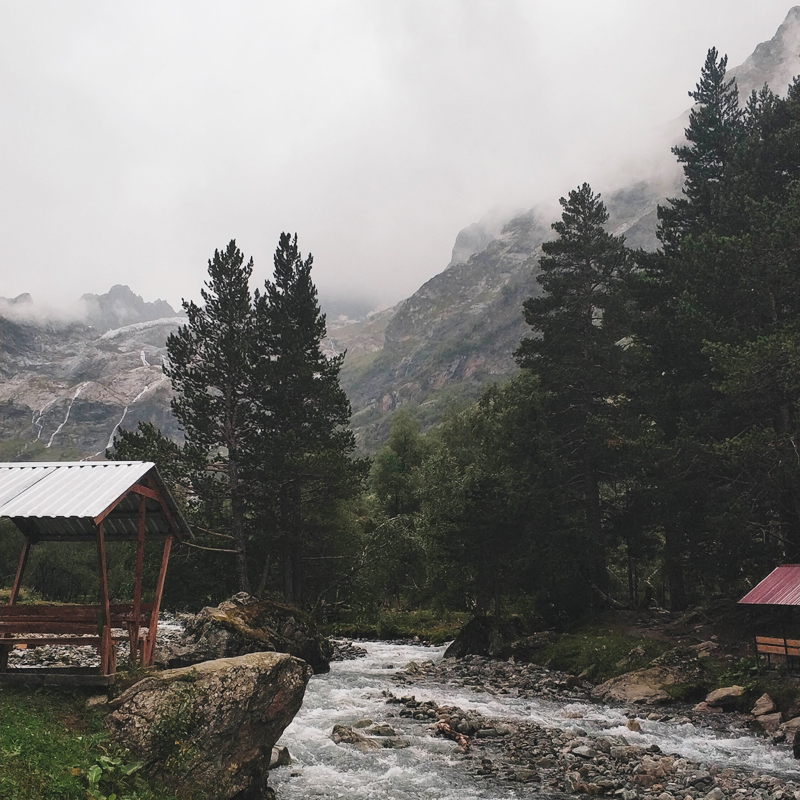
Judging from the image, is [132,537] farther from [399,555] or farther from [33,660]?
[399,555]

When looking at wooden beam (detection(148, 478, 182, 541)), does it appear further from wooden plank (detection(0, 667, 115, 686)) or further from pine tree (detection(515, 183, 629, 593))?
pine tree (detection(515, 183, 629, 593))

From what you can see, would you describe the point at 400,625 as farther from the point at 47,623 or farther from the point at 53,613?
the point at 47,623

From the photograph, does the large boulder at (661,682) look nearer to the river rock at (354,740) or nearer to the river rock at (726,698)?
the river rock at (726,698)

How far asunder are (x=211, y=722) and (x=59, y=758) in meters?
2.62

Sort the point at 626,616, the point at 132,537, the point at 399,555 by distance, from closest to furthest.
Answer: the point at 132,537 → the point at 626,616 → the point at 399,555

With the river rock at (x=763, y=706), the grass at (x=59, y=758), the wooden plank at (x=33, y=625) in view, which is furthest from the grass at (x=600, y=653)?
the grass at (x=59, y=758)

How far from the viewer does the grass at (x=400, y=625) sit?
44.3 m

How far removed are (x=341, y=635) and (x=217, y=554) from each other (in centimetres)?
1236

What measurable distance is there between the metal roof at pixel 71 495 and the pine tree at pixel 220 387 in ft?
63.2

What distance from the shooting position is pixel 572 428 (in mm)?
40062

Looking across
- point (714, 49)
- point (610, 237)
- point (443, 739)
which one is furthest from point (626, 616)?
point (714, 49)

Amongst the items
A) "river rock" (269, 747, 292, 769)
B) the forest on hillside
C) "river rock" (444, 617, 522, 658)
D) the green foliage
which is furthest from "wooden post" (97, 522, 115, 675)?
"river rock" (444, 617, 522, 658)

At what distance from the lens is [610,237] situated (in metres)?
40.9

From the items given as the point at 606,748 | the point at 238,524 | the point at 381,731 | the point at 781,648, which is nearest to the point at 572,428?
the point at 781,648
